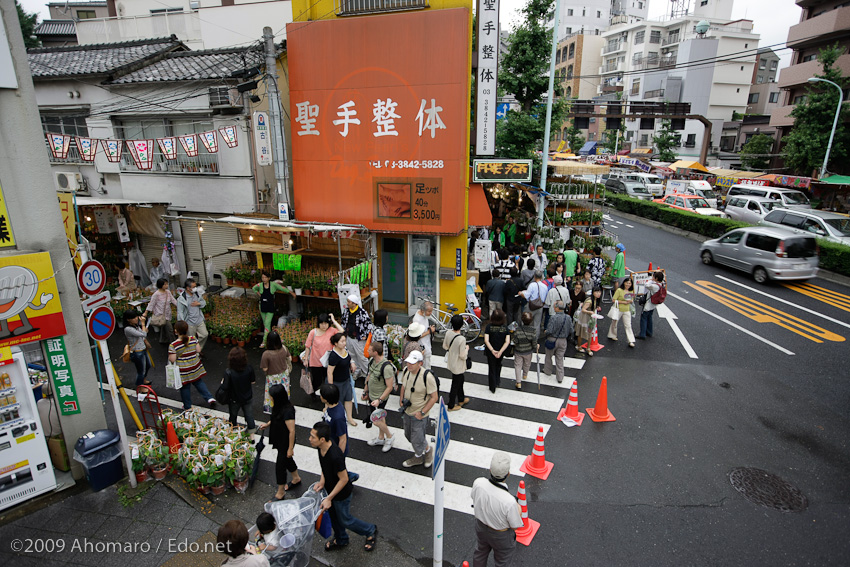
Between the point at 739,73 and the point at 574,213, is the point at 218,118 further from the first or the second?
the point at 739,73

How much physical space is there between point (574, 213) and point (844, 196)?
20.3 meters

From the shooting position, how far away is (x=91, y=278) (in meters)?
6.12

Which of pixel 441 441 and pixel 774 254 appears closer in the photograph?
pixel 441 441

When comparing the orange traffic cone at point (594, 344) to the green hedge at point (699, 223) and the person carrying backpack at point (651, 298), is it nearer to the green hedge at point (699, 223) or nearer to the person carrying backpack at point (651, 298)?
the person carrying backpack at point (651, 298)

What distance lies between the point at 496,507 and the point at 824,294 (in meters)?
16.9

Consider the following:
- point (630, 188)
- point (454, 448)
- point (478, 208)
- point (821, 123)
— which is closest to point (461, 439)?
point (454, 448)

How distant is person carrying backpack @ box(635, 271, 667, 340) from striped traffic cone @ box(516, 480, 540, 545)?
7.40 m

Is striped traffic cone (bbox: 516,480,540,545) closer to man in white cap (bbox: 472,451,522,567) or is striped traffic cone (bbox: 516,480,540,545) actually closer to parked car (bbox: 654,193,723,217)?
man in white cap (bbox: 472,451,522,567)

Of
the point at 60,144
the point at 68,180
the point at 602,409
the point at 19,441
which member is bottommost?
the point at 602,409

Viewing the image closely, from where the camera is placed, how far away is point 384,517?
20.0 feet

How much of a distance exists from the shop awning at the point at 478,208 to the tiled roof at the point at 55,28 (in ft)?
106

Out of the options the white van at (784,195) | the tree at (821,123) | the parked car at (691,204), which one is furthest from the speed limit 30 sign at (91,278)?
the tree at (821,123)

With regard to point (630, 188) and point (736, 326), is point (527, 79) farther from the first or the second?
point (630, 188)

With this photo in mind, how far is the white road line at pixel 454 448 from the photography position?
23.6 feet
